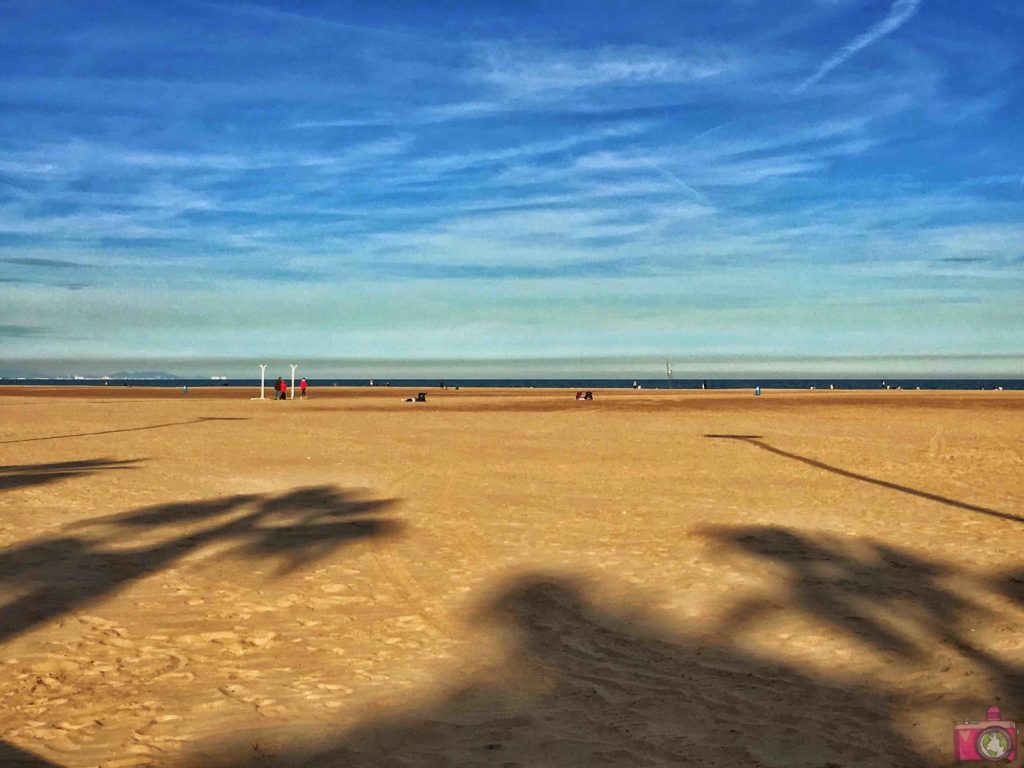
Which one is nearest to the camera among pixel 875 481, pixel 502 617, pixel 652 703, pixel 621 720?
pixel 621 720

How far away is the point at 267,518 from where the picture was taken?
11359 millimetres

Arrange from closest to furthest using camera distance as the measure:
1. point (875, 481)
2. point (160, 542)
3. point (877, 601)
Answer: point (877, 601)
point (160, 542)
point (875, 481)

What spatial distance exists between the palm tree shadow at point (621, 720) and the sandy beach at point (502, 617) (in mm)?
20

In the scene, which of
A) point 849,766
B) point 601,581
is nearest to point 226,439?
point 601,581

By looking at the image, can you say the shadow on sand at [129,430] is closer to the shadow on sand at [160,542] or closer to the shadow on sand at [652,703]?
the shadow on sand at [160,542]

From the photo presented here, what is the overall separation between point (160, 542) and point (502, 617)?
4.59 meters

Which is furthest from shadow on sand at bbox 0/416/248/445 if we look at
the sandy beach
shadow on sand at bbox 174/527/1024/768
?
shadow on sand at bbox 174/527/1024/768

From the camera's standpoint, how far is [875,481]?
50.4 ft

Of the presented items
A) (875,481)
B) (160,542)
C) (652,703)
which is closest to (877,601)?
(652,703)

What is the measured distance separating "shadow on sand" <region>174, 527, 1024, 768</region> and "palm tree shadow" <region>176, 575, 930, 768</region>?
0.04 feet

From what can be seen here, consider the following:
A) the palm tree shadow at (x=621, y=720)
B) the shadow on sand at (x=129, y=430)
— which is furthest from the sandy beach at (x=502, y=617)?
the shadow on sand at (x=129, y=430)

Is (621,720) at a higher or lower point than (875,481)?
lower

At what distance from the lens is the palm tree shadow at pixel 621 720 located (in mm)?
4531

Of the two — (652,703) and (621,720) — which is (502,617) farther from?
(621,720)
